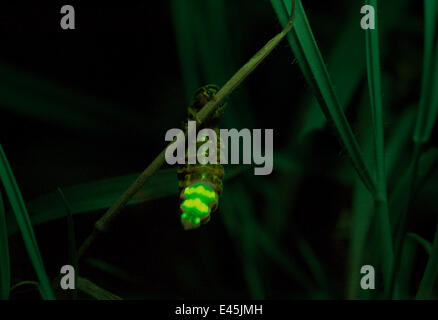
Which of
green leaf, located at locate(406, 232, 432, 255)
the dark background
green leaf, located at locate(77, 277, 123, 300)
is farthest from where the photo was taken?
the dark background

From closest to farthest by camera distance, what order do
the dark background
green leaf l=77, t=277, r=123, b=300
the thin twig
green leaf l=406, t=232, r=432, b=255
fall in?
the thin twig
green leaf l=77, t=277, r=123, b=300
green leaf l=406, t=232, r=432, b=255
the dark background

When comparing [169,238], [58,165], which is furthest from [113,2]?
[169,238]

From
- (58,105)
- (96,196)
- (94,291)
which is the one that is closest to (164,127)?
(58,105)

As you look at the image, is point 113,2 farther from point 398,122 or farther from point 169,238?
point 398,122

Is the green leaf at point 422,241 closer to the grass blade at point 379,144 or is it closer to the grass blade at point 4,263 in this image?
the grass blade at point 379,144

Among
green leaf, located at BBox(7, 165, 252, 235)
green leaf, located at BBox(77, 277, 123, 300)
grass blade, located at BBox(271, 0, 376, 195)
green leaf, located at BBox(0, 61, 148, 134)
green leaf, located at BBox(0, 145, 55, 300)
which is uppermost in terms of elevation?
green leaf, located at BBox(0, 61, 148, 134)

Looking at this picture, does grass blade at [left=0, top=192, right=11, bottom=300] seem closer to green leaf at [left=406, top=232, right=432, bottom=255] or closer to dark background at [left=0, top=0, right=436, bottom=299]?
dark background at [left=0, top=0, right=436, bottom=299]

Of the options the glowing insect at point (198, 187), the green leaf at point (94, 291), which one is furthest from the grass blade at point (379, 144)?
the green leaf at point (94, 291)

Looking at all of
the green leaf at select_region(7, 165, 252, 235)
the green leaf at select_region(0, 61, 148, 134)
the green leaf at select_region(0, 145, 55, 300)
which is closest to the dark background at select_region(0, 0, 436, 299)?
the green leaf at select_region(0, 61, 148, 134)

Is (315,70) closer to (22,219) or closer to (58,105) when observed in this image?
(22,219)
